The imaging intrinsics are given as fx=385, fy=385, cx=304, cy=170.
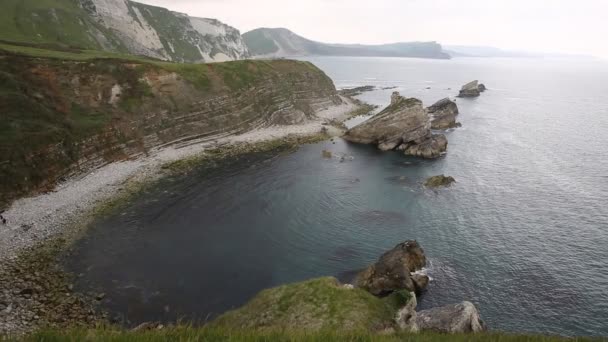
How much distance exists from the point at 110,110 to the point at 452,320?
241 feet

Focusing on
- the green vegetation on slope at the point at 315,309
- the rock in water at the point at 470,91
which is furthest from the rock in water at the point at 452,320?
the rock in water at the point at 470,91

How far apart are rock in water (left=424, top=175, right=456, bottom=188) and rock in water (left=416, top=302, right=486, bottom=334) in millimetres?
41640

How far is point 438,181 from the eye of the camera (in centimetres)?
6981

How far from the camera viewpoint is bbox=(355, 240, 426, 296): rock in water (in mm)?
38562

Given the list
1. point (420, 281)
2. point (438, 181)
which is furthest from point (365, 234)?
point (438, 181)

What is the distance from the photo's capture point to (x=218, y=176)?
71188 mm

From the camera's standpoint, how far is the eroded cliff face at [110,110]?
58438mm

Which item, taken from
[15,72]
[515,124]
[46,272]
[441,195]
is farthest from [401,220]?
[515,124]

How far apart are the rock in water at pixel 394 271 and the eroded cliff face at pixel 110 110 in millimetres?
47936

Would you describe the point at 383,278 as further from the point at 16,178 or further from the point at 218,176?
the point at 16,178

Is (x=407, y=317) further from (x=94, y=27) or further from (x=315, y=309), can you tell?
(x=94, y=27)

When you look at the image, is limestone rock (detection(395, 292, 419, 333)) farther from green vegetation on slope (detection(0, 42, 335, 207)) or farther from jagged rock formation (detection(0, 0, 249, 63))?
jagged rock formation (detection(0, 0, 249, 63))

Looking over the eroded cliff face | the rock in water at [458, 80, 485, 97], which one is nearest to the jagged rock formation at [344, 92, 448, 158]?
the eroded cliff face

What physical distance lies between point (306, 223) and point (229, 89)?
60103mm
